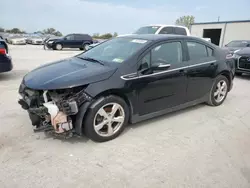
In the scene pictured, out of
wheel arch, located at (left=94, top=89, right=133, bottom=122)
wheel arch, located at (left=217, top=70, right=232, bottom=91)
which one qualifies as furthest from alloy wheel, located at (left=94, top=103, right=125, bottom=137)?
wheel arch, located at (left=217, top=70, right=232, bottom=91)

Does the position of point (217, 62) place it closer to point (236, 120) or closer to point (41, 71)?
point (236, 120)

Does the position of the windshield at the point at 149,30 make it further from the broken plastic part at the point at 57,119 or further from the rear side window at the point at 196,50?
the broken plastic part at the point at 57,119

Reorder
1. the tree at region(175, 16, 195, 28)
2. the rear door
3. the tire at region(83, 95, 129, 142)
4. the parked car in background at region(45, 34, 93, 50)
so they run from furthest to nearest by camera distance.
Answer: the tree at region(175, 16, 195, 28) < the parked car in background at region(45, 34, 93, 50) < the rear door < the tire at region(83, 95, 129, 142)

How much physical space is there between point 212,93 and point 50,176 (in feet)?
11.8

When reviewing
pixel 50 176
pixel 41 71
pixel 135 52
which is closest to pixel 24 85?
pixel 41 71

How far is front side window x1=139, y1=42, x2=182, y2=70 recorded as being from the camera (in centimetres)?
354

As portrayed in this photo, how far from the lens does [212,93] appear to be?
4754 mm

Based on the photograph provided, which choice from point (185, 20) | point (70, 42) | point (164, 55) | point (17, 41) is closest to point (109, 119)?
point (164, 55)

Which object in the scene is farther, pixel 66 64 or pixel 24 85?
pixel 66 64

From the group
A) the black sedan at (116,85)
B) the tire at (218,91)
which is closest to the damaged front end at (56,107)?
the black sedan at (116,85)

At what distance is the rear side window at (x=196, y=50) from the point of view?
4205mm

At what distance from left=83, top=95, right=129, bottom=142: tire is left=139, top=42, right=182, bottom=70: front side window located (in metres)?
0.69

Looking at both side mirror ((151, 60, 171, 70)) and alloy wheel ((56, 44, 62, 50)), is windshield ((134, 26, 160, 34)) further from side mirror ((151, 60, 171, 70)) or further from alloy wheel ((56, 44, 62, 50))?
alloy wheel ((56, 44, 62, 50))

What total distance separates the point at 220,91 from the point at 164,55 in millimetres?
1896
